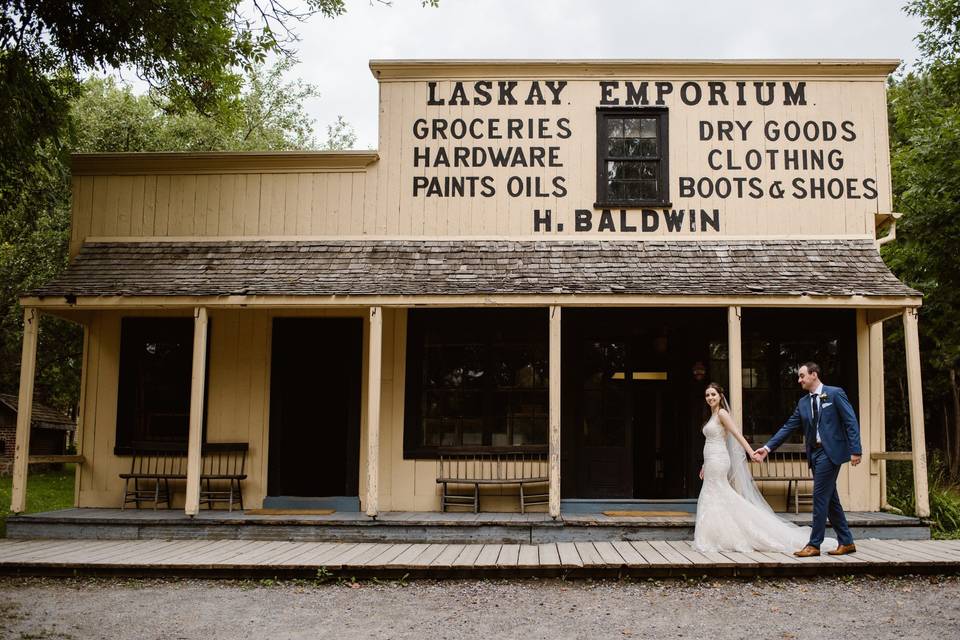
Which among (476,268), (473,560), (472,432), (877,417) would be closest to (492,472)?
(472,432)

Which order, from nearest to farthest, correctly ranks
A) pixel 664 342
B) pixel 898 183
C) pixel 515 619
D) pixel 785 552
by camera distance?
pixel 515 619
pixel 785 552
pixel 664 342
pixel 898 183

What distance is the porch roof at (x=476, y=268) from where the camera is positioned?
9.26 meters

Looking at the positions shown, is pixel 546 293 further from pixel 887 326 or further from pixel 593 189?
pixel 887 326

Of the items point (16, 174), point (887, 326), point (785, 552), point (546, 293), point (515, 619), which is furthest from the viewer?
point (887, 326)

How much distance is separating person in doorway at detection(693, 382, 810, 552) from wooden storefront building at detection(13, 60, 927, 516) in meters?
1.64

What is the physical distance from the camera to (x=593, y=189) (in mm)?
10742

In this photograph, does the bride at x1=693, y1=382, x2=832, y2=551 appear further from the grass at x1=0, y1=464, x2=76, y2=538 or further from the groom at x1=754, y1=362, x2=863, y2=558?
the grass at x1=0, y1=464, x2=76, y2=538

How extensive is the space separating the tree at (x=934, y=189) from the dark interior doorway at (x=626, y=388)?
21.3ft

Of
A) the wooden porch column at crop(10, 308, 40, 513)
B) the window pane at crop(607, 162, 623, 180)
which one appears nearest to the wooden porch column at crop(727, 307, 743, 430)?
the window pane at crop(607, 162, 623, 180)

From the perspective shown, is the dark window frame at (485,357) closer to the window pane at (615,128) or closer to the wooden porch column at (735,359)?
the wooden porch column at (735,359)

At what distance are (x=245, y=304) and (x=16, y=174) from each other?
4973mm

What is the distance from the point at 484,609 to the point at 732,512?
9.82ft

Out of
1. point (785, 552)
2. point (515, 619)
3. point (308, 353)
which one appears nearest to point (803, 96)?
point (785, 552)

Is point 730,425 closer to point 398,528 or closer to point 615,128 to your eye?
point 398,528
